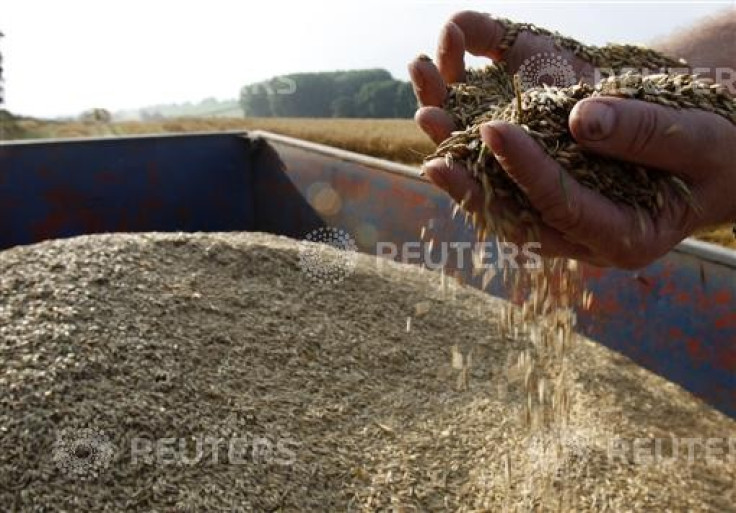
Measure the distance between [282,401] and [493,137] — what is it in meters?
1.26

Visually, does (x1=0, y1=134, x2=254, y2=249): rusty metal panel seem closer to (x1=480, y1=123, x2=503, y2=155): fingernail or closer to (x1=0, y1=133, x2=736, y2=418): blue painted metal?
(x1=0, y1=133, x2=736, y2=418): blue painted metal

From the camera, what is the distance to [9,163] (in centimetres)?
383

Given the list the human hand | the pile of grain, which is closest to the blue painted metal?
the pile of grain

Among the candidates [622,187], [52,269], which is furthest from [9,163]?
[622,187]

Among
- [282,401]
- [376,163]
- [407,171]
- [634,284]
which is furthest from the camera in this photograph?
[376,163]

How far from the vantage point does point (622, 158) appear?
4.89 feet

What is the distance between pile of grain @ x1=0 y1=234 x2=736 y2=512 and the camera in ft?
6.42

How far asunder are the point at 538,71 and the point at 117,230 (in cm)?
282

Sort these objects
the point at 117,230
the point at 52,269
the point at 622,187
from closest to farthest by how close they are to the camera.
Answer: the point at 622,187
the point at 52,269
the point at 117,230

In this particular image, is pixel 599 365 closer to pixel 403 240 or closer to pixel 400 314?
pixel 400 314

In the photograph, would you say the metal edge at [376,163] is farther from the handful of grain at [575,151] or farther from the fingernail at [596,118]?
the fingernail at [596,118]

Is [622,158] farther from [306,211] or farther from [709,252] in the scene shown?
[306,211]

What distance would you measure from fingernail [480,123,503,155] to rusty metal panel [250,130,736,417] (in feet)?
4.52

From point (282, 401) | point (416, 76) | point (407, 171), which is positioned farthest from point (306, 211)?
point (416, 76)
